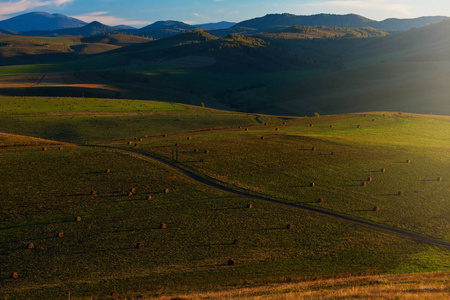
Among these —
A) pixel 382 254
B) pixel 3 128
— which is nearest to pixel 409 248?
pixel 382 254

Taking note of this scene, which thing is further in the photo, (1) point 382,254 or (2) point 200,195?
(2) point 200,195

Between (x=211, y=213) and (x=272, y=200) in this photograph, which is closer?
(x=211, y=213)

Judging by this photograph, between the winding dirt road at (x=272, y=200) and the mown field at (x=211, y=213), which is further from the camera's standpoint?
the winding dirt road at (x=272, y=200)

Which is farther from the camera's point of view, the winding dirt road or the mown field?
the winding dirt road

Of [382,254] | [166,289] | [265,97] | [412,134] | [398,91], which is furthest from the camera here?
[265,97]

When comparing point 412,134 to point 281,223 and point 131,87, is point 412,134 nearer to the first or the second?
point 281,223

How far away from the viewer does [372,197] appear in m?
46.6

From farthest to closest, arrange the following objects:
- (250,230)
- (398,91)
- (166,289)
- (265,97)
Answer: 1. (265,97)
2. (398,91)
3. (250,230)
4. (166,289)

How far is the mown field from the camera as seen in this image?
3041cm

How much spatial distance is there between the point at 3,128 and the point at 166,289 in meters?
72.7

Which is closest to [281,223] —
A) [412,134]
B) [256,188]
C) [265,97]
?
[256,188]

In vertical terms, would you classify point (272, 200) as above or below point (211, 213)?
above

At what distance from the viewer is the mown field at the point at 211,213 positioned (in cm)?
3041

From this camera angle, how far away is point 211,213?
135 feet
